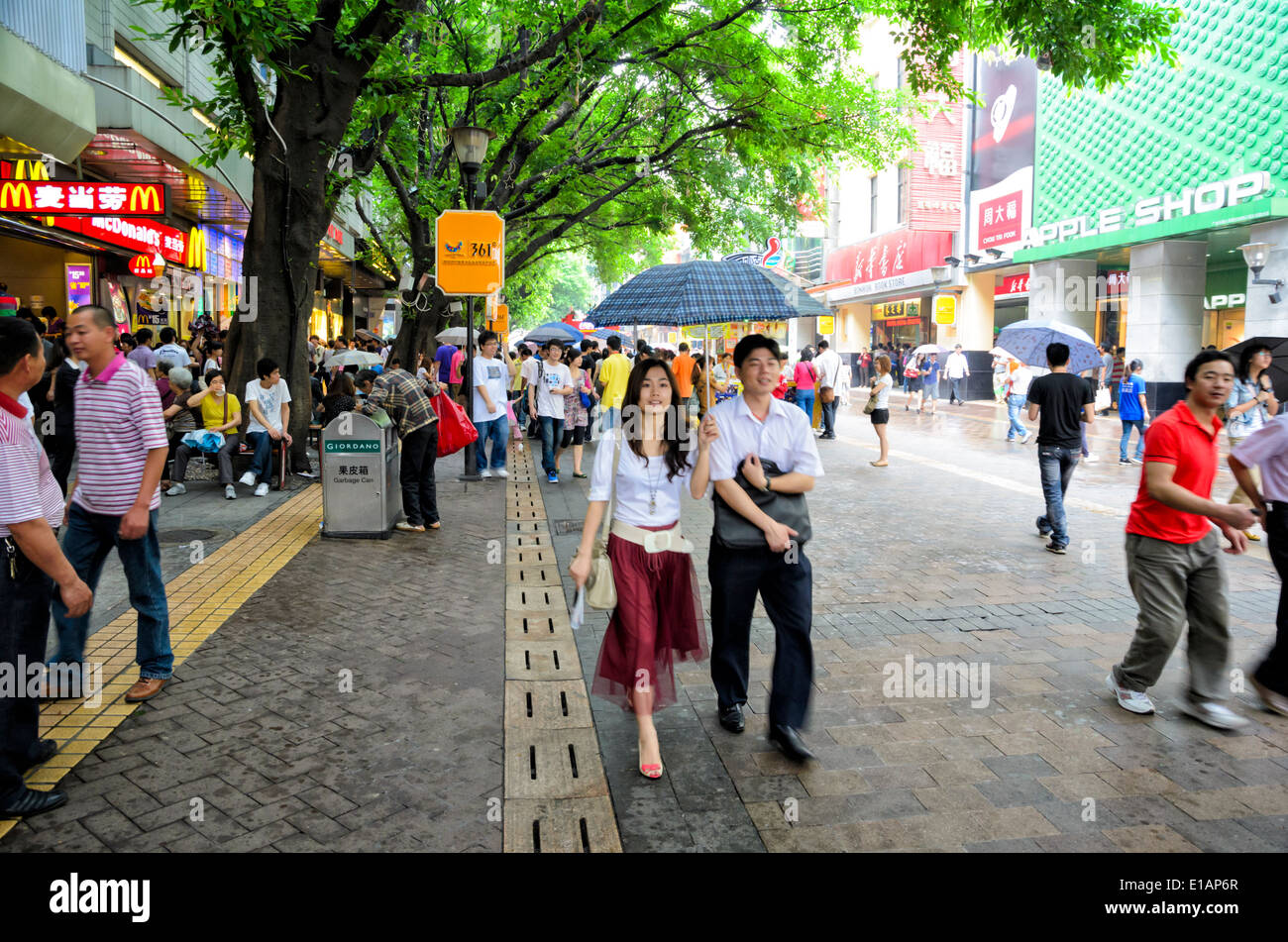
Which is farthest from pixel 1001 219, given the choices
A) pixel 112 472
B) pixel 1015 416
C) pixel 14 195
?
pixel 112 472

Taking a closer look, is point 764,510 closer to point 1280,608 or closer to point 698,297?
point 1280,608

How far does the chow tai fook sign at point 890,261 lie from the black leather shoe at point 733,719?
2910cm

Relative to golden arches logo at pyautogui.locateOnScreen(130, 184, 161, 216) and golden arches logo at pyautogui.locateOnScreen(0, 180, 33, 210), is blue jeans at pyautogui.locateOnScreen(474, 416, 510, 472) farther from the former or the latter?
golden arches logo at pyautogui.locateOnScreen(0, 180, 33, 210)

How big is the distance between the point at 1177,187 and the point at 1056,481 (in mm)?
15103

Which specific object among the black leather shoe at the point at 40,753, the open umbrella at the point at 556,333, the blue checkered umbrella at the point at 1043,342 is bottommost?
the black leather shoe at the point at 40,753

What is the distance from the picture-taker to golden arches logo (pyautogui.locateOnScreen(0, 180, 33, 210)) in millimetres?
10797

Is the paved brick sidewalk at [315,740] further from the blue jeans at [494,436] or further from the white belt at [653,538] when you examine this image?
the blue jeans at [494,436]

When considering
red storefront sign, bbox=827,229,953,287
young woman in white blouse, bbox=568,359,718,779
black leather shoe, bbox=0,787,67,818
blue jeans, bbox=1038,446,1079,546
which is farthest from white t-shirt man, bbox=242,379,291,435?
red storefront sign, bbox=827,229,953,287

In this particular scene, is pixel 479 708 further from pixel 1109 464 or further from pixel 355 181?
pixel 1109 464

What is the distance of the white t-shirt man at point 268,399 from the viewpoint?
397 inches

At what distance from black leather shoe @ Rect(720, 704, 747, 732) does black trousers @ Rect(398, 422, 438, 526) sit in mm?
5010

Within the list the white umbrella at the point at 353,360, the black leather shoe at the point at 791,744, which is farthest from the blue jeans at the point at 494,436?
the black leather shoe at the point at 791,744

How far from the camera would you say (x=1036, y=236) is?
25047mm
